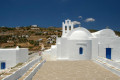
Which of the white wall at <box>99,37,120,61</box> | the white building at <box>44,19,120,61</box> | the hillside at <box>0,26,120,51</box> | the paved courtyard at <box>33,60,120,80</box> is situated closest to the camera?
the paved courtyard at <box>33,60,120,80</box>

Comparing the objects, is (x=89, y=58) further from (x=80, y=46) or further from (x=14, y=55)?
(x=14, y=55)

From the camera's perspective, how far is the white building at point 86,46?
55.3 ft

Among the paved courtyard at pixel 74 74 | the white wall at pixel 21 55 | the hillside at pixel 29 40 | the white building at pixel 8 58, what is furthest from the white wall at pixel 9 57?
the hillside at pixel 29 40

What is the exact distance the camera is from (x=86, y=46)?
16.9 m

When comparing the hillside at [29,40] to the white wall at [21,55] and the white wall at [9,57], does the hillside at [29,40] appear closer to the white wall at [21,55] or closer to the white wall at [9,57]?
the white wall at [21,55]

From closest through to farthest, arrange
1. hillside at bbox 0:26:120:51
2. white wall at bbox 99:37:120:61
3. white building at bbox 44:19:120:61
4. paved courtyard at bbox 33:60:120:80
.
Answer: paved courtyard at bbox 33:60:120:80
white building at bbox 44:19:120:61
white wall at bbox 99:37:120:61
hillside at bbox 0:26:120:51

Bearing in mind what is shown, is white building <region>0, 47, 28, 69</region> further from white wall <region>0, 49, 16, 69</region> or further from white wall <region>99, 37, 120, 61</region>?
white wall <region>99, 37, 120, 61</region>

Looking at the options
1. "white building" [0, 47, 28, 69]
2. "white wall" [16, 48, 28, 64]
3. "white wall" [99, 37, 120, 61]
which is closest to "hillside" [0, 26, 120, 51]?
"white wall" [16, 48, 28, 64]

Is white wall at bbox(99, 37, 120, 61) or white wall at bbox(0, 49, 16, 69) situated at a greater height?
white wall at bbox(99, 37, 120, 61)

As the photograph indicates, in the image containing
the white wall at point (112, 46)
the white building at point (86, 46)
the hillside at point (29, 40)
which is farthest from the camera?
the hillside at point (29, 40)

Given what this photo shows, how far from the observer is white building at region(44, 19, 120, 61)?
1684cm

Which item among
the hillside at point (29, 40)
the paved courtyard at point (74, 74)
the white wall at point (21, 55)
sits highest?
the hillside at point (29, 40)

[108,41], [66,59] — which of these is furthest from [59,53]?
[108,41]

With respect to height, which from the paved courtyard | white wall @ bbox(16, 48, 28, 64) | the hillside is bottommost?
the paved courtyard
